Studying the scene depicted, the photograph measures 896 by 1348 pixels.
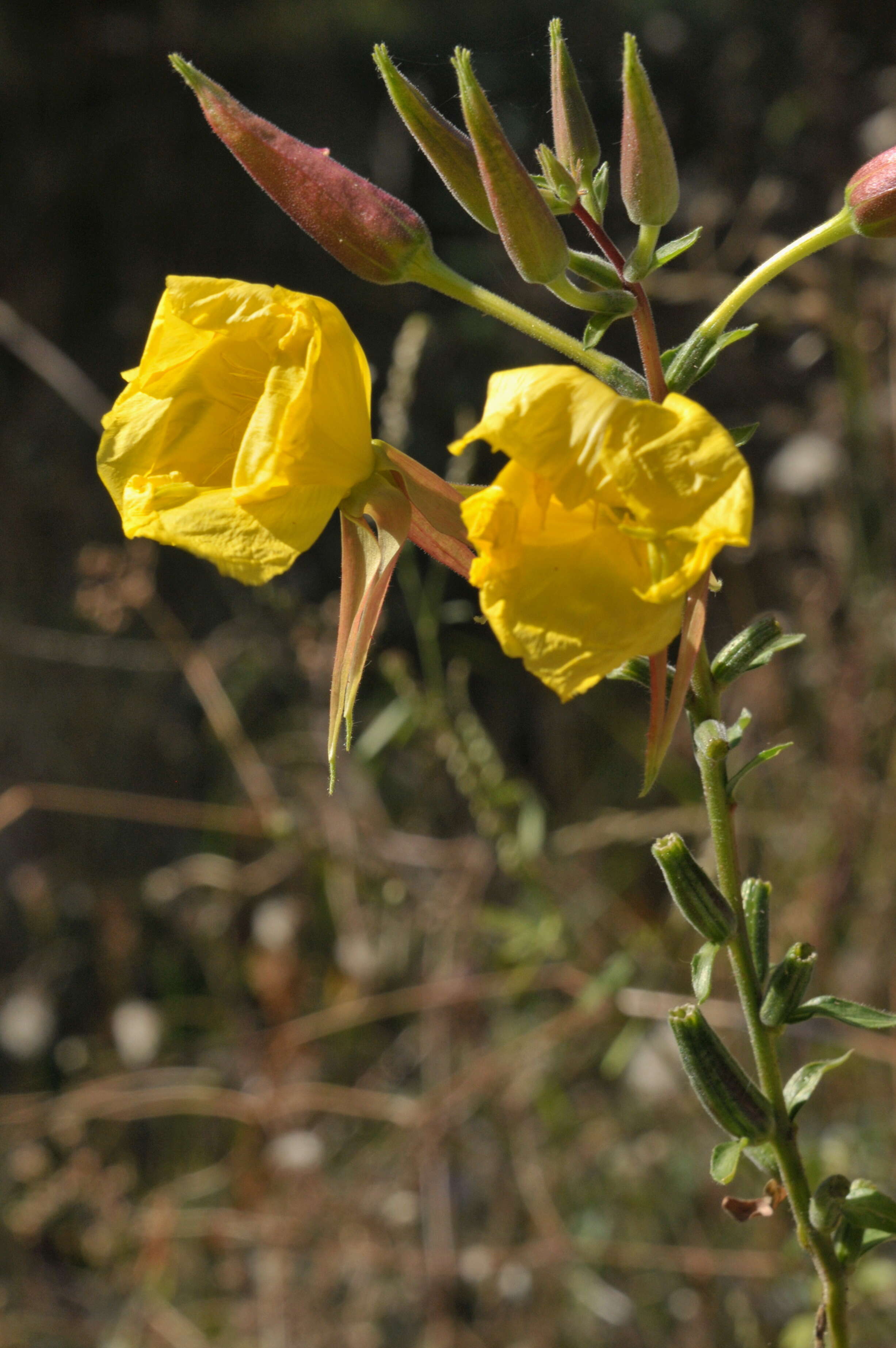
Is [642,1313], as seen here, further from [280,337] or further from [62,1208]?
[280,337]

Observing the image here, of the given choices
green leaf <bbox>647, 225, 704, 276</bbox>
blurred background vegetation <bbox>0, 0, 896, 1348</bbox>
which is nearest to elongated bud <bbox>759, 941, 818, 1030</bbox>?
green leaf <bbox>647, 225, 704, 276</bbox>

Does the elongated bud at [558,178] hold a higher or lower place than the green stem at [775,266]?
higher

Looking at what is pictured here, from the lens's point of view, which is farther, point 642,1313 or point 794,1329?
point 642,1313

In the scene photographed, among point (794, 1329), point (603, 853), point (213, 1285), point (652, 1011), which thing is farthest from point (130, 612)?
point (794, 1329)

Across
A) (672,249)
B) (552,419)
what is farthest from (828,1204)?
(672,249)

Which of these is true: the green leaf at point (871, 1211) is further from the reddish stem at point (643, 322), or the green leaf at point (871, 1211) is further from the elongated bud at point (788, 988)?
the reddish stem at point (643, 322)

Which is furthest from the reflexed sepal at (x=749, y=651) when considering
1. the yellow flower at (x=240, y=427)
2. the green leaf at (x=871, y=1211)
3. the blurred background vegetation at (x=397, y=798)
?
the blurred background vegetation at (x=397, y=798)
